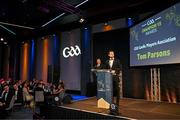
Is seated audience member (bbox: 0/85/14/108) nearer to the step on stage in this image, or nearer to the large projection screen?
the step on stage

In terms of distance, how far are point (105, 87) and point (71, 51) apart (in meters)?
7.42

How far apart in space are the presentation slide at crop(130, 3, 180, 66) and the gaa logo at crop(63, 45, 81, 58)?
4649 mm

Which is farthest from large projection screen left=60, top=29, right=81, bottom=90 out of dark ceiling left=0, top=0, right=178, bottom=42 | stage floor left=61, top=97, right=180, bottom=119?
stage floor left=61, top=97, right=180, bottom=119

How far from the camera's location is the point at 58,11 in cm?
1050

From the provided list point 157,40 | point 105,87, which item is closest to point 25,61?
point 157,40

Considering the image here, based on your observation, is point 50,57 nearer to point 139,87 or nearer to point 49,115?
point 139,87

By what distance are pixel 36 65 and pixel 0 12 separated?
14.8 feet

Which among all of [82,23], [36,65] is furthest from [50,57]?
[82,23]

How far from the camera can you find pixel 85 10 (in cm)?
950

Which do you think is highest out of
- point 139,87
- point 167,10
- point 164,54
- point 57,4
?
point 57,4

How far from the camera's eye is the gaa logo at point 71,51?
11.6 meters

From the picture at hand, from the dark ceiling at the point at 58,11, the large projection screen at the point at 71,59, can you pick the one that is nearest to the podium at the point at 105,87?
the dark ceiling at the point at 58,11

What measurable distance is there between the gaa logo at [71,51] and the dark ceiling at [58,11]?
4.77ft

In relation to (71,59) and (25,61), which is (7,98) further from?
(25,61)
